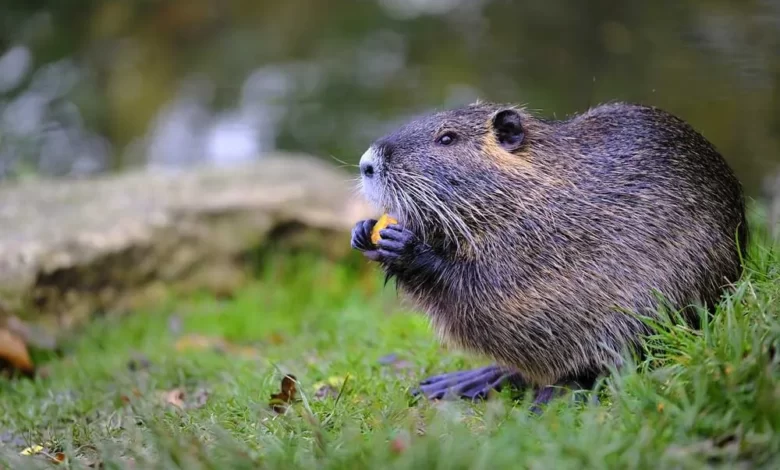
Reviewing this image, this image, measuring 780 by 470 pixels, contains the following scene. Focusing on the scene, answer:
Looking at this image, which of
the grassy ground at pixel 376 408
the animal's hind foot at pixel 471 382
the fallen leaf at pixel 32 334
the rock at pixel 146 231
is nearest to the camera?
the grassy ground at pixel 376 408

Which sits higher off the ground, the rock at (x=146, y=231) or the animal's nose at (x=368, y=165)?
the animal's nose at (x=368, y=165)

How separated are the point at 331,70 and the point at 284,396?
8410 millimetres

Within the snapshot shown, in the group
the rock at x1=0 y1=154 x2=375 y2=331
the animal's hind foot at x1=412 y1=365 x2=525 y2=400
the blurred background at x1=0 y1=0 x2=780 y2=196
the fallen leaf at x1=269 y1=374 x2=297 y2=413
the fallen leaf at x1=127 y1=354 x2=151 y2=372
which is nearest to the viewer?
the fallen leaf at x1=269 y1=374 x2=297 y2=413

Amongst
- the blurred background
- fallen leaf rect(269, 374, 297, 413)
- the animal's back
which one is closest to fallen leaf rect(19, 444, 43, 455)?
fallen leaf rect(269, 374, 297, 413)

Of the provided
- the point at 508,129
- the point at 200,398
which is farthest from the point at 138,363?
the point at 508,129

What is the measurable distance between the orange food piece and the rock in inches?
90.7

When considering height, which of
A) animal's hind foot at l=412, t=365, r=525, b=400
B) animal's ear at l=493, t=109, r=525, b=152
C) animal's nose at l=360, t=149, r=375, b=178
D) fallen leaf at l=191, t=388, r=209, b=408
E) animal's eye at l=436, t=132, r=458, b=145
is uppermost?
animal's ear at l=493, t=109, r=525, b=152

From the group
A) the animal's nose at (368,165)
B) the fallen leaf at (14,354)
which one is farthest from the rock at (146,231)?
the animal's nose at (368,165)

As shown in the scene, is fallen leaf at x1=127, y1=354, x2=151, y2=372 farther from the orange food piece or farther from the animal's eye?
the animal's eye

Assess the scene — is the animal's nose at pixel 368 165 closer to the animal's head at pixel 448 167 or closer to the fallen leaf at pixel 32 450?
the animal's head at pixel 448 167

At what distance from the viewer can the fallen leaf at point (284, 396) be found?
330cm

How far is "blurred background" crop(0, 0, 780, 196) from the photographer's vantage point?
8422 mm

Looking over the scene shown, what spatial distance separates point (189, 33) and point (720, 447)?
11.2 m

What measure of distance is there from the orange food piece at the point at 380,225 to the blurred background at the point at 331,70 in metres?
5.54
